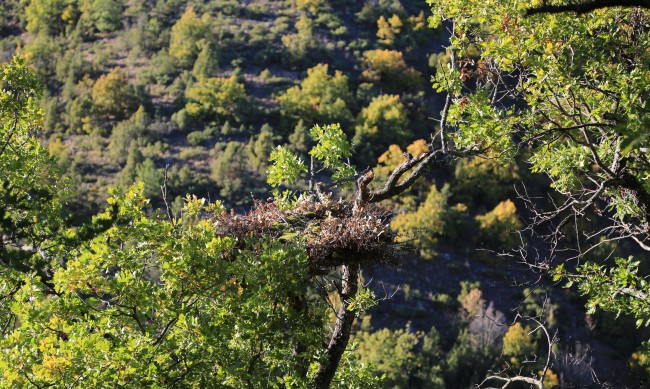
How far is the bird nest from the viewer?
18.9 ft

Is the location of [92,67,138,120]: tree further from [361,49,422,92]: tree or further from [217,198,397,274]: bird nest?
[217,198,397,274]: bird nest

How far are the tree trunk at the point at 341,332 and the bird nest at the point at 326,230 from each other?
0.34 m

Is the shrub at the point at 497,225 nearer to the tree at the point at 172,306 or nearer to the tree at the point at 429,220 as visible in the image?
the tree at the point at 429,220

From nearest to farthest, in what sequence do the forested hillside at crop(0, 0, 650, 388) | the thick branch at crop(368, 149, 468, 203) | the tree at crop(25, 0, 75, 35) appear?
the forested hillside at crop(0, 0, 650, 388), the thick branch at crop(368, 149, 468, 203), the tree at crop(25, 0, 75, 35)

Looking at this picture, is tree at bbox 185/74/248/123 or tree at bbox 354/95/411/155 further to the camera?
tree at bbox 354/95/411/155

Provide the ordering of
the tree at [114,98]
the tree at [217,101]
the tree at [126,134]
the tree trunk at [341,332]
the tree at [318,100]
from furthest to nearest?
the tree at [318,100] < the tree at [114,98] < the tree at [217,101] < the tree at [126,134] < the tree trunk at [341,332]

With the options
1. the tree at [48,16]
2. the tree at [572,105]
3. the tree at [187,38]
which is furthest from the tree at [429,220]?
the tree at [48,16]

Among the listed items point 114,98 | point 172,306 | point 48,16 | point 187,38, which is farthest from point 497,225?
point 48,16

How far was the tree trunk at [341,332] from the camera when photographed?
20.8 feet

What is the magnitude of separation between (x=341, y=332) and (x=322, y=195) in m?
1.28

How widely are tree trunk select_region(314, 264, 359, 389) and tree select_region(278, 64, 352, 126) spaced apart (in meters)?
49.0

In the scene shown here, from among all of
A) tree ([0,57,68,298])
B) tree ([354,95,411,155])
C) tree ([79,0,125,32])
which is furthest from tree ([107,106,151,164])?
tree ([0,57,68,298])

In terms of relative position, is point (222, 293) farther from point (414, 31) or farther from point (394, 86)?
point (414, 31)

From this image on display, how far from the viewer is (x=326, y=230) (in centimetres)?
587
